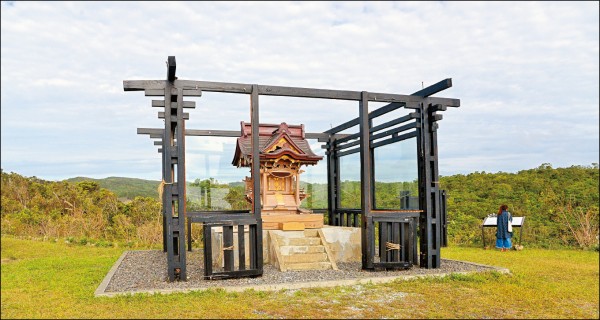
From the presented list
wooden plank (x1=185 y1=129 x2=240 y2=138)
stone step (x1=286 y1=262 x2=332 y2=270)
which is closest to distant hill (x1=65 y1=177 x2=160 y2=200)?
wooden plank (x1=185 y1=129 x2=240 y2=138)

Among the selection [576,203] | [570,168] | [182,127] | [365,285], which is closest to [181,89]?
[182,127]

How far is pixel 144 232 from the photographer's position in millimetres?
14211

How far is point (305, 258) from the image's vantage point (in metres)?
8.39

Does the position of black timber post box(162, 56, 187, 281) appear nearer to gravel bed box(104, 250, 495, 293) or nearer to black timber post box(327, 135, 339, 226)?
gravel bed box(104, 250, 495, 293)

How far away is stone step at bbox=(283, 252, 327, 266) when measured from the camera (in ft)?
27.1

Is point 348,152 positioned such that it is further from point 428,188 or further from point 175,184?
point 175,184

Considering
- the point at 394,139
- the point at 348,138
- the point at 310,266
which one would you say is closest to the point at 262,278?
the point at 310,266

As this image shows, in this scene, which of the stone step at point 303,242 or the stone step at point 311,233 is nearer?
the stone step at point 303,242

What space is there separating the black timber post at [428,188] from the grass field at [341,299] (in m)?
1.07

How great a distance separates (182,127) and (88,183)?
1286 cm

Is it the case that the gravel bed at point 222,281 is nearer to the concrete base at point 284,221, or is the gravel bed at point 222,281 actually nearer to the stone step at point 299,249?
the stone step at point 299,249

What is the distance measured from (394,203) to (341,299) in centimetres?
422

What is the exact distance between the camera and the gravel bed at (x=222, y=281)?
22.1 feet

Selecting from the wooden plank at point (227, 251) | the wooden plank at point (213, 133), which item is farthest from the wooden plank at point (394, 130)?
the wooden plank at point (227, 251)
